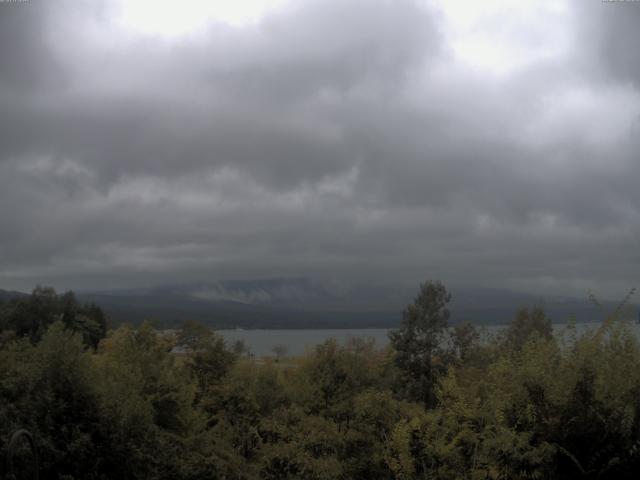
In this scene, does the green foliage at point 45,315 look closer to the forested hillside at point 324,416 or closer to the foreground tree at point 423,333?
the foreground tree at point 423,333

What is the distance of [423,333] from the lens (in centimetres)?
4853

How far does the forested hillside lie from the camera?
12.0 meters

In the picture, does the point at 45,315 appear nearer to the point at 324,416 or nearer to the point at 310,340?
the point at 310,340

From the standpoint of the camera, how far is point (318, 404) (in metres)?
24.0

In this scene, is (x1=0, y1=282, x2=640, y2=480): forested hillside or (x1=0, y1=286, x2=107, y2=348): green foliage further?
(x1=0, y1=286, x2=107, y2=348): green foliage

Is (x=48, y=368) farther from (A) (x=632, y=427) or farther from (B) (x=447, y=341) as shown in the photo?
(B) (x=447, y=341)

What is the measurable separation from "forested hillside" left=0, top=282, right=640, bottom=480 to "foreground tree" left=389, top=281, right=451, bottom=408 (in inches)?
774

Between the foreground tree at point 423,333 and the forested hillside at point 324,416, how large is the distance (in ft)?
64.5

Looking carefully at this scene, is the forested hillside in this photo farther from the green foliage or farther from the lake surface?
the green foliage

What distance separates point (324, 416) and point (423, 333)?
86.1 feet

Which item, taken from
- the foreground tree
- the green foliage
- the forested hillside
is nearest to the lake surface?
the forested hillside

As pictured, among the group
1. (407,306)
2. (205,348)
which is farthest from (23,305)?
(205,348)

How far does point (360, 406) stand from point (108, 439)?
21.9ft

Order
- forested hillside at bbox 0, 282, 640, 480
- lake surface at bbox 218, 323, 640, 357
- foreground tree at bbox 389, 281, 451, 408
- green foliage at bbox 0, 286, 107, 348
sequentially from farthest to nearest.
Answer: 1. green foliage at bbox 0, 286, 107, 348
2. foreground tree at bbox 389, 281, 451, 408
3. lake surface at bbox 218, 323, 640, 357
4. forested hillside at bbox 0, 282, 640, 480
